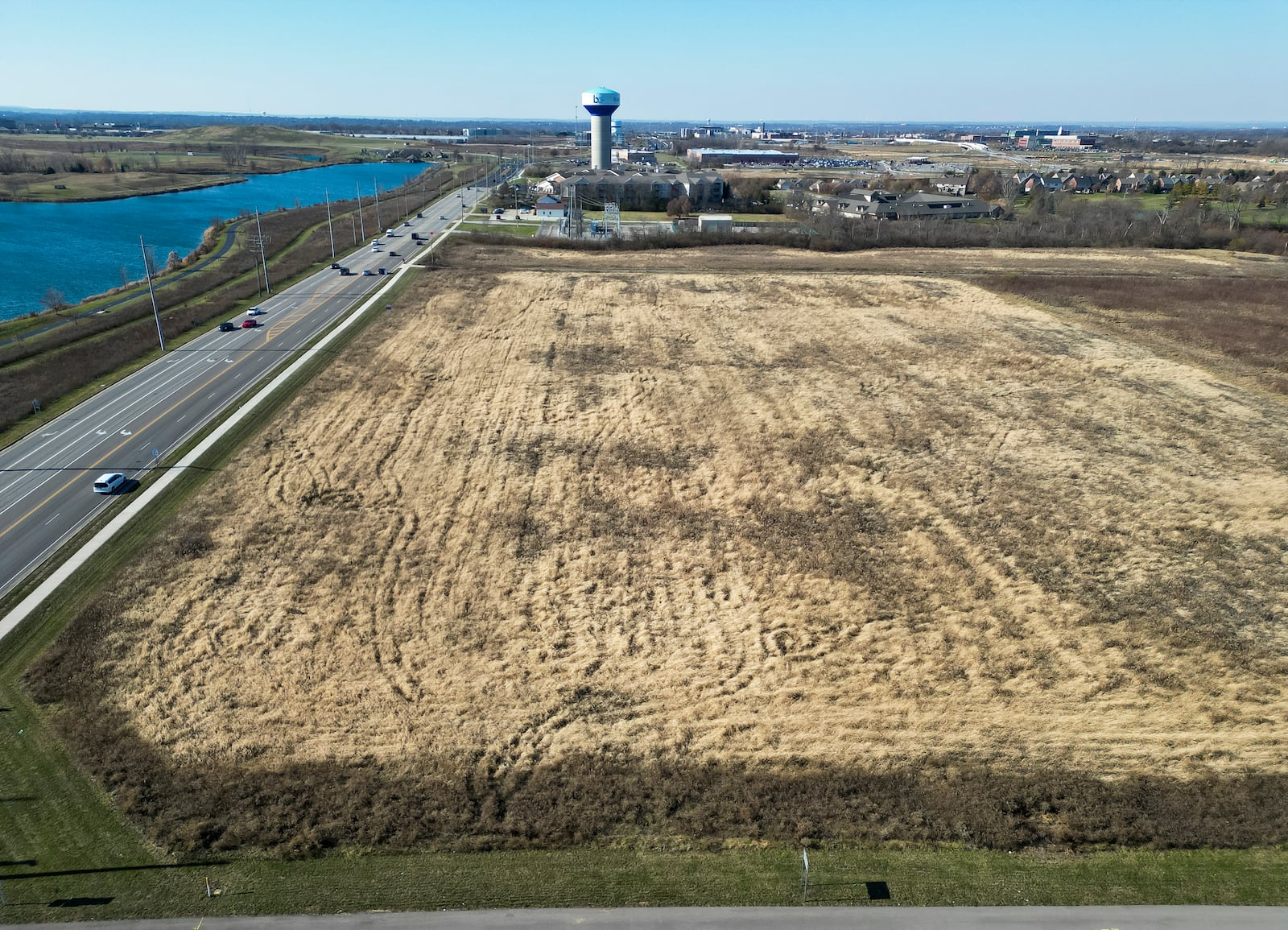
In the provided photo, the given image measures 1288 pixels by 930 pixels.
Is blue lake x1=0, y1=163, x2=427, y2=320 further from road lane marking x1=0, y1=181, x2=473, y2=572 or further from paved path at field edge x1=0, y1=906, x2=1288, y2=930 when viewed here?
paved path at field edge x1=0, y1=906, x2=1288, y2=930

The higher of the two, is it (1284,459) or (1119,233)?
(1119,233)

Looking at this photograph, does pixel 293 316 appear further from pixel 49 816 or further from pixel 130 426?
pixel 49 816

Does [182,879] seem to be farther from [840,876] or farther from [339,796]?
[840,876]

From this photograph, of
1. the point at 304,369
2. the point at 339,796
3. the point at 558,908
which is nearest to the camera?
the point at 558,908

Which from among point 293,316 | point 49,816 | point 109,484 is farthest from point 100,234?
point 49,816

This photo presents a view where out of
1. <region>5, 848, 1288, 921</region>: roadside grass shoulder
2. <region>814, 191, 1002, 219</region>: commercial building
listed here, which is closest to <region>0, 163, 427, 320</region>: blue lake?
<region>5, 848, 1288, 921</region>: roadside grass shoulder

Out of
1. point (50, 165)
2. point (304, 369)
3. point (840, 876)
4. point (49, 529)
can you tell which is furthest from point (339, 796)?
point (50, 165)

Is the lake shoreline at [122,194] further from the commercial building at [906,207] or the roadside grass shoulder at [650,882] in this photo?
the roadside grass shoulder at [650,882]

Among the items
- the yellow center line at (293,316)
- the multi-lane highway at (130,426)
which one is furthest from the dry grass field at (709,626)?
the yellow center line at (293,316)

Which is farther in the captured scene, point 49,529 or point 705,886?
point 49,529
